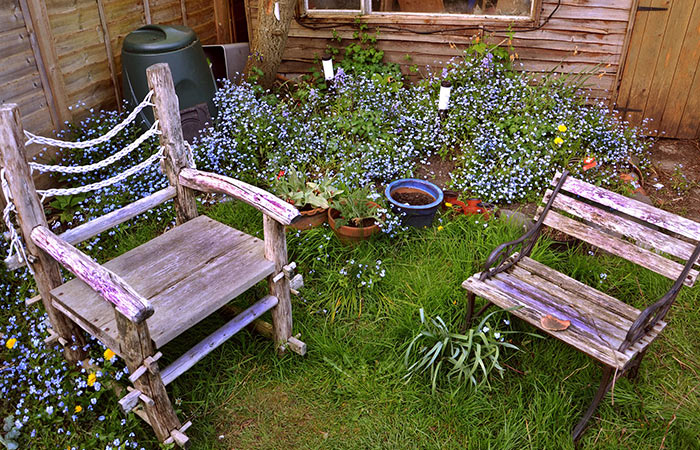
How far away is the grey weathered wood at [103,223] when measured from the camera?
98.0 inches

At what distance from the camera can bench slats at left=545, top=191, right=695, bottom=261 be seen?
8.33 ft

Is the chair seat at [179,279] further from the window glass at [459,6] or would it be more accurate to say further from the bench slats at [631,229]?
the window glass at [459,6]

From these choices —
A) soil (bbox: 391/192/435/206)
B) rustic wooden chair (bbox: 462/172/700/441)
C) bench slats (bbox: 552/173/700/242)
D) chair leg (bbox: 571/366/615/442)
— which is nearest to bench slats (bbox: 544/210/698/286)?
rustic wooden chair (bbox: 462/172/700/441)

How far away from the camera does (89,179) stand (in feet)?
13.8

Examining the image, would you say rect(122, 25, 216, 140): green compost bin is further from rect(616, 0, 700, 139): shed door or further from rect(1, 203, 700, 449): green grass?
rect(616, 0, 700, 139): shed door

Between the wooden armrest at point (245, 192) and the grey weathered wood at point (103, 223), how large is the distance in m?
0.17

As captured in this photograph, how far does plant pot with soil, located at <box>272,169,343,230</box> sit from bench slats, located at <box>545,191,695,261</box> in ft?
4.68

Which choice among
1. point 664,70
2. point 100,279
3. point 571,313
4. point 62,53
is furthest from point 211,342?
point 664,70

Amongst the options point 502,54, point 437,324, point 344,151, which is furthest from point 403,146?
point 437,324

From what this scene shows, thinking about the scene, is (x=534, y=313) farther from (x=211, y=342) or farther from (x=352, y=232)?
(x=211, y=342)

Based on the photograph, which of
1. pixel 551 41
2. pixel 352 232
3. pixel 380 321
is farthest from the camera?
pixel 551 41

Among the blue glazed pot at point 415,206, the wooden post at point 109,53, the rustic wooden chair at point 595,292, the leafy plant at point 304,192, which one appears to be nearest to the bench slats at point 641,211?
the rustic wooden chair at point 595,292

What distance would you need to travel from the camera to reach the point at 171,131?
2.79 metres

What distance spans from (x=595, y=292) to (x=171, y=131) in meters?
2.39
